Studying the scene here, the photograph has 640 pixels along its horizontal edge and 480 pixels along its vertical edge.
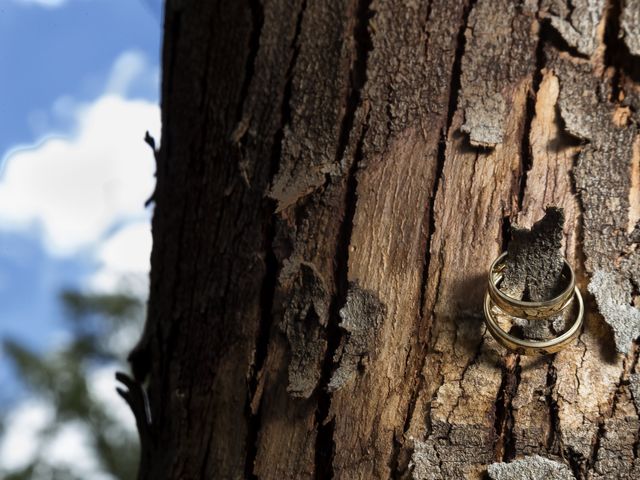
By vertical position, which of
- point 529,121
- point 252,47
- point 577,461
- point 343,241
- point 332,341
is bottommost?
point 577,461

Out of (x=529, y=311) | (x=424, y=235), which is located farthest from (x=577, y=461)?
(x=424, y=235)

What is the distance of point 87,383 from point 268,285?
6.61 m

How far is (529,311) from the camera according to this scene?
699mm

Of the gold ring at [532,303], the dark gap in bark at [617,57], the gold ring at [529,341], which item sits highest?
the dark gap in bark at [617,57]

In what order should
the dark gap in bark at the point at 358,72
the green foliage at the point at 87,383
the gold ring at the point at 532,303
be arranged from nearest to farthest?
the gold ring at the point at 532,303
the dark gap in bark at the point at 358,72
the green foliage at the point at 87,383

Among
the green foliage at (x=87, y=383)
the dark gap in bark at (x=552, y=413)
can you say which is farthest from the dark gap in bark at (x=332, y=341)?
the green foliage at (x=87, y=383)

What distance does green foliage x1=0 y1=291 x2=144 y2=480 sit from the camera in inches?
253

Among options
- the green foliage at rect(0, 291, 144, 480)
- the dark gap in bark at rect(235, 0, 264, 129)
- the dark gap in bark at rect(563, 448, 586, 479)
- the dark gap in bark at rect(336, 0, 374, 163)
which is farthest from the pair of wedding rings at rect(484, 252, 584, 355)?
the green foliage at rect(0, 291, 144, 480)

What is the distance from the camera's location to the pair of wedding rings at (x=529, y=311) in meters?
0.69

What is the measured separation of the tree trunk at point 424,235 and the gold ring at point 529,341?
21 millimetres

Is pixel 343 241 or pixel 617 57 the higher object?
pixel 617 57

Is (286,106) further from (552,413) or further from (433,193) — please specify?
(552,413)

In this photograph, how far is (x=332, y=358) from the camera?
2.52 ft

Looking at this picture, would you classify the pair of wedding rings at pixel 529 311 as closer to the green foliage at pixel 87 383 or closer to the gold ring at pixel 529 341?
the gold ring at pixel 529 341
